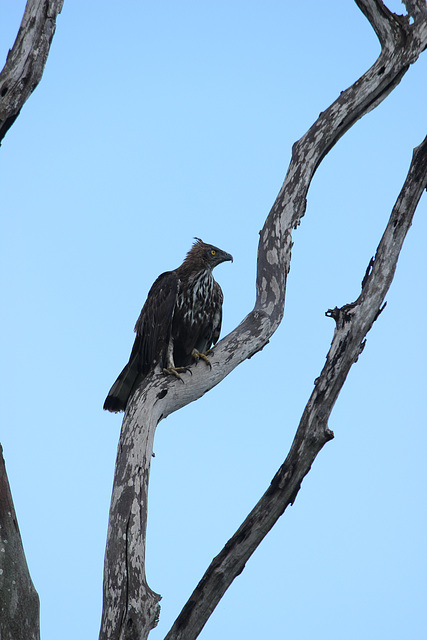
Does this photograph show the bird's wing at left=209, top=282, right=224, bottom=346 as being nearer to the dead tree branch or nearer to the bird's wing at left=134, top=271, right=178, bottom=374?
the bird's wing at left=134, top=271, right=178, bottom=374

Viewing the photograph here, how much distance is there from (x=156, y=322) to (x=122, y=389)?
0.60 m

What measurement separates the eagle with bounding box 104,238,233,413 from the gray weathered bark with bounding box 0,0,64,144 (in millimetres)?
1989

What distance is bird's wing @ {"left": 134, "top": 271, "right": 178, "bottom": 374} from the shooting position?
212 inches

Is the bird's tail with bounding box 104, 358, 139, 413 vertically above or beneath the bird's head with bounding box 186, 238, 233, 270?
beneath

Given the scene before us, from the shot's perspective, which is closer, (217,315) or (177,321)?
(177,321)

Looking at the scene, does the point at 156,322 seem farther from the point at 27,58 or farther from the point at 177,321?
the point at 27,58

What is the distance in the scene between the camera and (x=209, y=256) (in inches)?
253

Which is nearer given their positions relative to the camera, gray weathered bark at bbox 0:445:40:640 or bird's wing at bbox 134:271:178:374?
gray weathered bark at bbox 0:445:40:640

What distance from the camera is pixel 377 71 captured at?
5.16 meters

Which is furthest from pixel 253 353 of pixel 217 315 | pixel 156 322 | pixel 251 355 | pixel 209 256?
pixel 209 256

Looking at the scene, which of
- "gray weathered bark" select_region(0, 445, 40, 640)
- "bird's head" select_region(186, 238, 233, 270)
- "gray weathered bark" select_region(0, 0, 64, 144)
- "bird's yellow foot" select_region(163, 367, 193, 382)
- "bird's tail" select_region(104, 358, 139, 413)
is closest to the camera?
"gray weathered bark" select_region(0, 445, 40, 640)

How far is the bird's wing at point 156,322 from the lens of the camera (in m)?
5.39

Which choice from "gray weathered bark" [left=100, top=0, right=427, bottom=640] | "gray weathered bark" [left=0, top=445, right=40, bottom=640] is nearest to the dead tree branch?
"gray weathered bark" [left=100, top=0, right=427, bottom=640]

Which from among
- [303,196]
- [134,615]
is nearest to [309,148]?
[303,196]
